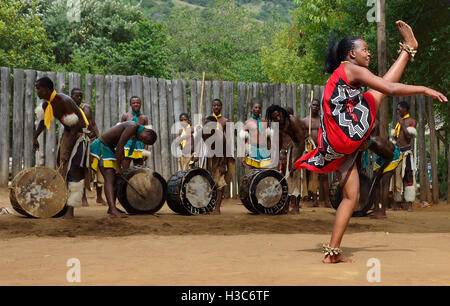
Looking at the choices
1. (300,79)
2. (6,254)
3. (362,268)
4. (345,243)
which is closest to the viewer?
(362,268)

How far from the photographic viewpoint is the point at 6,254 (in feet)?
18.0

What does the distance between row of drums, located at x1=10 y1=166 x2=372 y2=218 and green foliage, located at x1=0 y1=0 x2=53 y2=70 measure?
477 inches

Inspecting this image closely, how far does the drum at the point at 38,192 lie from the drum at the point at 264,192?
2.78 metres

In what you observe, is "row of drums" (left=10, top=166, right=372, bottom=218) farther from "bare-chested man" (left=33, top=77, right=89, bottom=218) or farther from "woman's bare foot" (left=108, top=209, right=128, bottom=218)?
"woman's bare foot" (left=108, top=209, right=128, bottom=218)

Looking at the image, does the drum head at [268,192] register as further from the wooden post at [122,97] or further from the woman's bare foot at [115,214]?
the wooden post at [122,97]

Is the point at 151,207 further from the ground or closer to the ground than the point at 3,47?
closer to the ground

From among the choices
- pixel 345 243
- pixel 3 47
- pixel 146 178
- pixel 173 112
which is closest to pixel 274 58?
pixel 3 47

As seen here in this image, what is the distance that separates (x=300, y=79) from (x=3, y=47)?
14.2m

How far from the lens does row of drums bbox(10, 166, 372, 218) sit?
7851 millimetres

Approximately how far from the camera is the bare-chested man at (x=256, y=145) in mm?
10422

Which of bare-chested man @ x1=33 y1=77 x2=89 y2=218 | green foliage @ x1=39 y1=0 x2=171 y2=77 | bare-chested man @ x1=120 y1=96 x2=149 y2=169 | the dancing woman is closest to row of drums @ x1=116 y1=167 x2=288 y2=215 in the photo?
bare-chested man @ x1=33 y1=77 x2=89 y2=218

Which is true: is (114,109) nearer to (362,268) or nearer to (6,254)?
(6,254)

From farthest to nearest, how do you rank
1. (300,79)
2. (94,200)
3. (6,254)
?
(300,79)
(94,200)
(6,254)

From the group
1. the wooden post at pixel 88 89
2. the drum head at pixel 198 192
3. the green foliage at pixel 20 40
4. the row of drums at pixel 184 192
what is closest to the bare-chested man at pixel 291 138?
the row of drums at pixel 184 192
